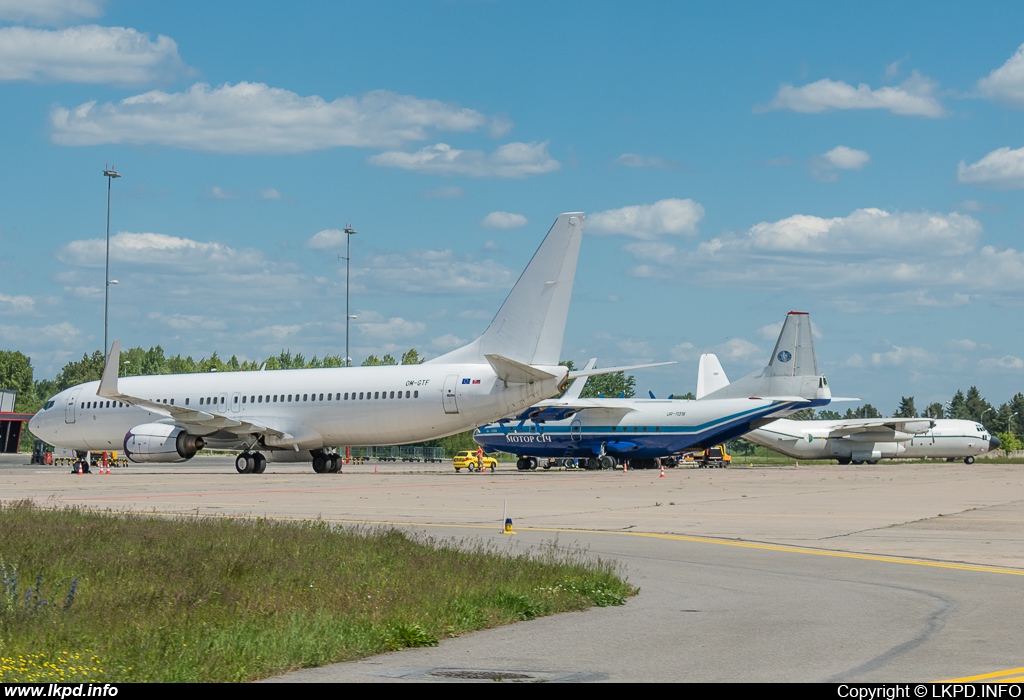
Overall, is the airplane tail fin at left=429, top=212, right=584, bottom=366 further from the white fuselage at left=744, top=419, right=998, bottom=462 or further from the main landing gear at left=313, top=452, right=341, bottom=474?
the white fuselage at left=744, top=419, right=998, bottom=462

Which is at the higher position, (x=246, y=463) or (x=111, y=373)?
(x=111, y=373)

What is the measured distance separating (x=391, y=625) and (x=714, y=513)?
16.8 m

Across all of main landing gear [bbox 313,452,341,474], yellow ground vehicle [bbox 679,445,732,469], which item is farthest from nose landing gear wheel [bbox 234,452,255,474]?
yellow ground vehicle [bbox 679,445,732,469]

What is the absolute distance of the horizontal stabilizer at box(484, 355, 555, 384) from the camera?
3812 centimetres

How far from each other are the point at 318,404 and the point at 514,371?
395 inches

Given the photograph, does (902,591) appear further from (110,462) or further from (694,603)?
(110,462)

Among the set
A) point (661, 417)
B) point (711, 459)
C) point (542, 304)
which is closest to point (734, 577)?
point (542, 304)

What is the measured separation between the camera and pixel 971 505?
1105 inches

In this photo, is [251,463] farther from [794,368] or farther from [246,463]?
[794,368]

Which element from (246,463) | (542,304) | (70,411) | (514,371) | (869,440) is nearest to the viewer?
(514,371)

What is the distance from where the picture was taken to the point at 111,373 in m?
40.3

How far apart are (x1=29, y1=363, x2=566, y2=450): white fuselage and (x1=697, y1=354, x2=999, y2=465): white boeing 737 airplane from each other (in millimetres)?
46495

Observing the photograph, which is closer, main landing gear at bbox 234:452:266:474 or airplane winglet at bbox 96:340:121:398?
airplane winglet at bbox 96:340:121:398

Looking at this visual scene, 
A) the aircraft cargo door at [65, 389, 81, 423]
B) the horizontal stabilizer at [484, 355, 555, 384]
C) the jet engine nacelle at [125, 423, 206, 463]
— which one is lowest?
the jet engine nacelle at [125, 423, 206, 463]
